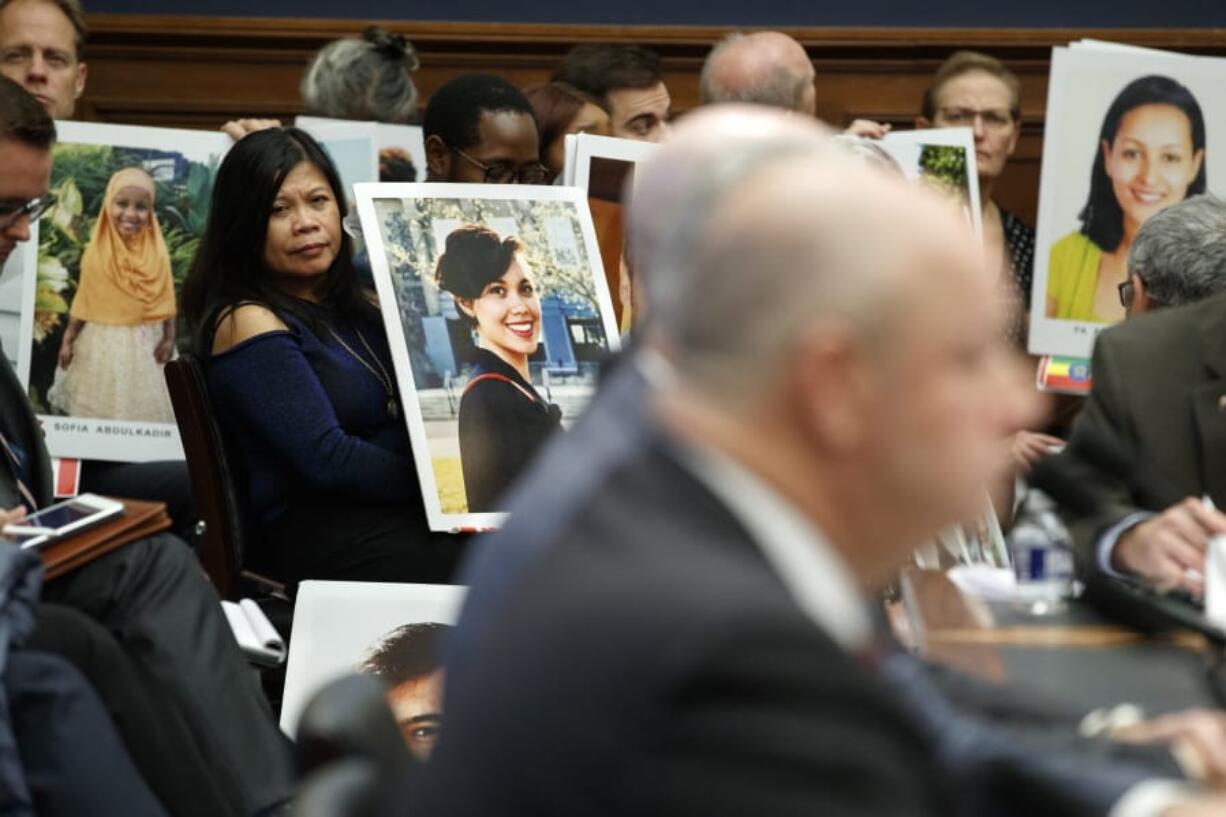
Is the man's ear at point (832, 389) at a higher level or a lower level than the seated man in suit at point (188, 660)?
higher

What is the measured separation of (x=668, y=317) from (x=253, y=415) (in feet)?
9.96

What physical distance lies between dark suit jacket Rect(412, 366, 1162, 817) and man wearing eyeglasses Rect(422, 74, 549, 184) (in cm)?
362

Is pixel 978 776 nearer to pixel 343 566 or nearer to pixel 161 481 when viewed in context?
pixel 343 566

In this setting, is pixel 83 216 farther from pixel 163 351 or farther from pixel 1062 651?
pixel 1062 651

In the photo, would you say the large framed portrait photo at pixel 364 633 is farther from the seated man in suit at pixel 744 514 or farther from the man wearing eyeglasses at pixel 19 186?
the seated man in suit at pixel 744 514

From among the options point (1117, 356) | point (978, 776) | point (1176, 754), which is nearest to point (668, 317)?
point (978, 776)

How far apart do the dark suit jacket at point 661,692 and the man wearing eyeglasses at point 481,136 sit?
3.62 m

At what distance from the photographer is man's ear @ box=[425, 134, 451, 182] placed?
4711mm

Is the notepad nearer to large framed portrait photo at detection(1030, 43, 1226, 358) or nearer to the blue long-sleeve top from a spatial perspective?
the blue long-sleeve top

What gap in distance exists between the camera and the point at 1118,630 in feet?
6.83

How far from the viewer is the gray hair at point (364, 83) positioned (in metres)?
5.67

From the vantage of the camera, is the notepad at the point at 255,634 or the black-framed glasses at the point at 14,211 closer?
the notepad at the point at 255,634

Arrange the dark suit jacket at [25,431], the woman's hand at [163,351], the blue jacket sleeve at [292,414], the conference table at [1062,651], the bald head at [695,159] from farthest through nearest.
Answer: the woman's hand at [163,351], the blue jacket sleeve at [292,414], the dark suit jacket at [25,431], the conference table at [1062,651], the bald head at [695,159]

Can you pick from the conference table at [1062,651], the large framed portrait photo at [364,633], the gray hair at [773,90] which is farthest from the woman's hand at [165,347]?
the conference table at [1062,651]
